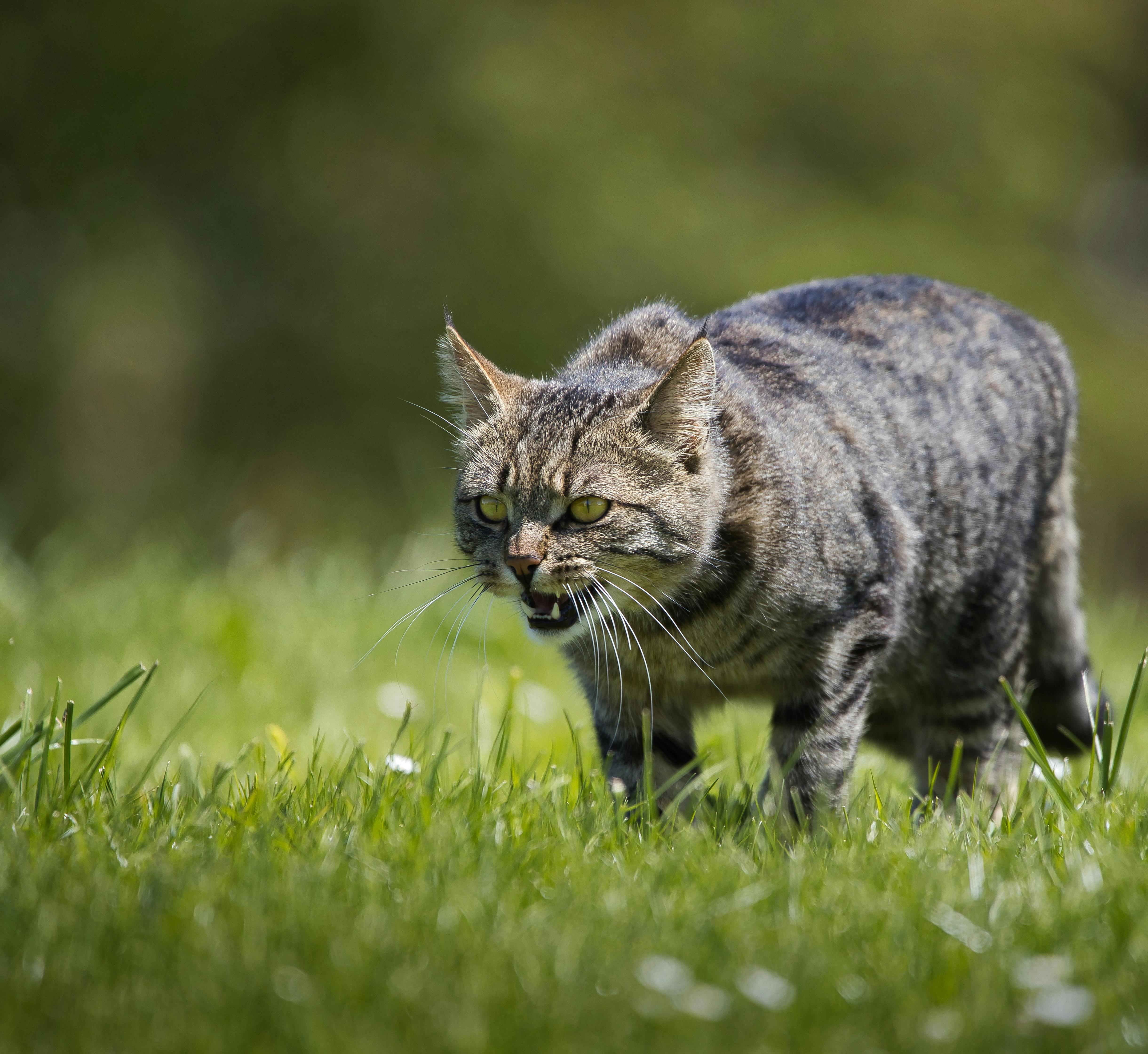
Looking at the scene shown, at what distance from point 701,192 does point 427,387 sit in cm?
236

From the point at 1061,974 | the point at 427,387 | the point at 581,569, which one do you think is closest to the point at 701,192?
the point at 427,387

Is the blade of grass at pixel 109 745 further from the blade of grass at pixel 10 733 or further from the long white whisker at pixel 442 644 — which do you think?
the long white whisker at pixel 442 644

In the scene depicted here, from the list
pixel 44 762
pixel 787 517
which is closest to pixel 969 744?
pixel 787 517

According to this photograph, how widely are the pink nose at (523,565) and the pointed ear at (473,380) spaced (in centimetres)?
45

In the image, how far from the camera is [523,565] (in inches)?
97.5

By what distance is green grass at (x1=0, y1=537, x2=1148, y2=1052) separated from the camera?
142 centimetres

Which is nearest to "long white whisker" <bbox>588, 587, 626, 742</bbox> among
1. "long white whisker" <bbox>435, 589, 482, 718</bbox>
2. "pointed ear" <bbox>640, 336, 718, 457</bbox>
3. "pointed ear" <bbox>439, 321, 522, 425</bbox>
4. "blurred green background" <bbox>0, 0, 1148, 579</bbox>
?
"long white whisker" <bbox>435, 589, 482, 718</bbox>

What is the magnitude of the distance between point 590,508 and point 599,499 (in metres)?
0.03

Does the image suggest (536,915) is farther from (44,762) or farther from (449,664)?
(449,664)

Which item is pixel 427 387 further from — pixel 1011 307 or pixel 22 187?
pixel 1011 307

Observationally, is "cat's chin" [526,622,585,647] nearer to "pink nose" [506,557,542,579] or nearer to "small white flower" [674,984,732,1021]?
"pink nose" [506,557,542,579]

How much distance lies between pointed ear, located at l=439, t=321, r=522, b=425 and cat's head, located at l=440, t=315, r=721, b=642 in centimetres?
12

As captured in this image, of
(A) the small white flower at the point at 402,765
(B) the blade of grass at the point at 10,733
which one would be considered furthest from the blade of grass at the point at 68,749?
(A) the small white flower at the point at 402,765

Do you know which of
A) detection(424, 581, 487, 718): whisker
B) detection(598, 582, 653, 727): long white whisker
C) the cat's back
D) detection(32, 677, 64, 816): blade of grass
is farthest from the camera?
detection(424, 581, 487, 718): whisker
